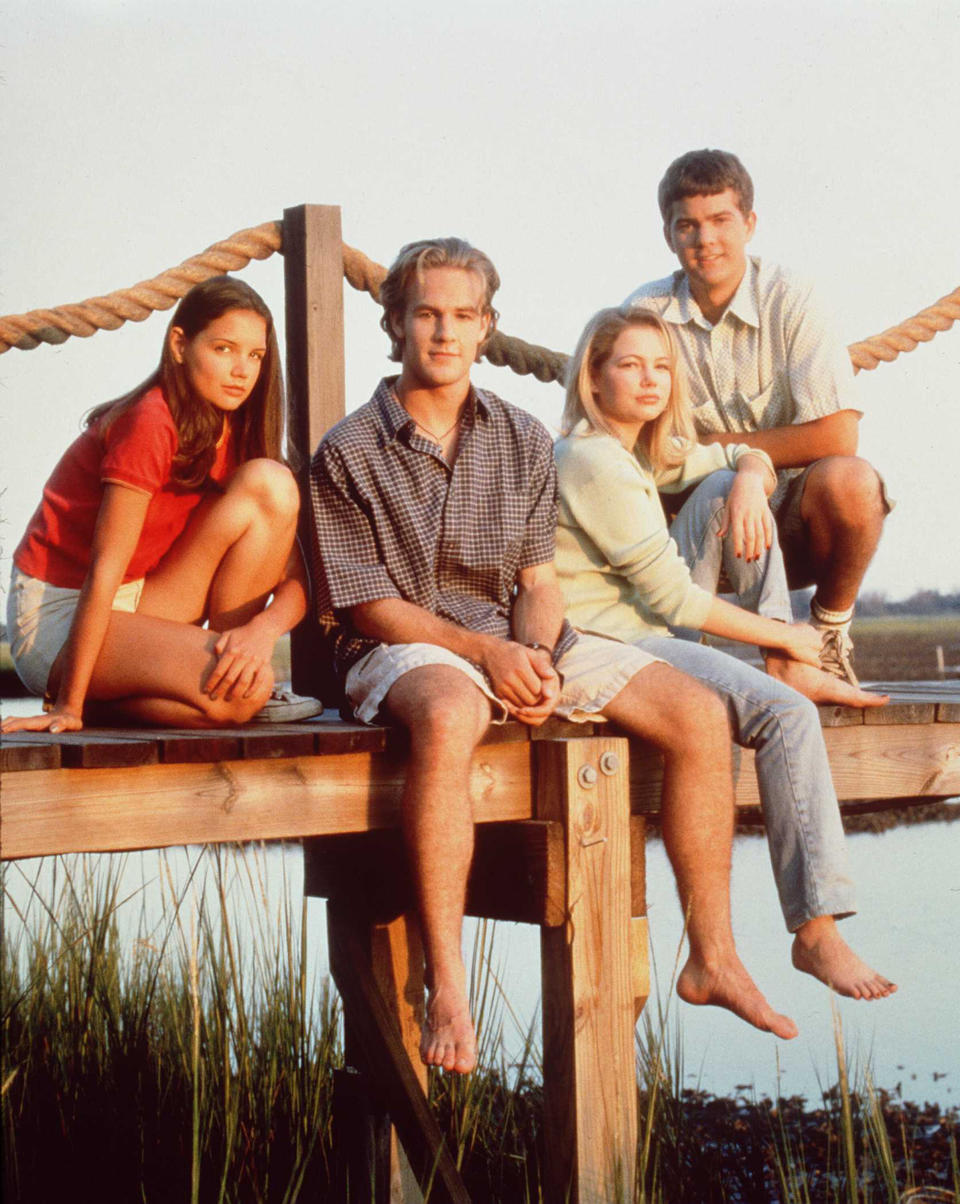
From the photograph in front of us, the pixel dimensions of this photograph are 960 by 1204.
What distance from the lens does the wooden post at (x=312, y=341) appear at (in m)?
3.52

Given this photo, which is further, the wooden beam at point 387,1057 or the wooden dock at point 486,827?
the wooden beam at point 387,1057

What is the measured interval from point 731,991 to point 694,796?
0.35m

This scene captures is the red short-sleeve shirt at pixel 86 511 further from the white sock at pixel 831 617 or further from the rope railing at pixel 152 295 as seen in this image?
the white sock at pixel 831 617

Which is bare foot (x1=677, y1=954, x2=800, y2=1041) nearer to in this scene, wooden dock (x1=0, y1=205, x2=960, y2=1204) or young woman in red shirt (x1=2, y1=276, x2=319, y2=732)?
wooden dock (x1=0, y1=205, x2=960, y2=1204)

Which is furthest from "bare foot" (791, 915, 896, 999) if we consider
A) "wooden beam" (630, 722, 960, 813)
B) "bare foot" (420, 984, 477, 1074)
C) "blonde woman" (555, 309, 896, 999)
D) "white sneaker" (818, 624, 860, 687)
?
"bare foot" (420, 984, 477, 1074)

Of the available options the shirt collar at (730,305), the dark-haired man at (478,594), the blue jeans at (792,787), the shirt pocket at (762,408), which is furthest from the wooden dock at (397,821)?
the shirt collar at (730,305)

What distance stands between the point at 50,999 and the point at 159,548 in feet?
4.41

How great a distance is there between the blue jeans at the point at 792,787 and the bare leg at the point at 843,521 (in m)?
0.68

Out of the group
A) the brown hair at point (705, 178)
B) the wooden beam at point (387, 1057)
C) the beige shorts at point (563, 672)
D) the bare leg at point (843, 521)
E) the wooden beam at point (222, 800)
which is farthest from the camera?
the brown hair at point (705, 178)

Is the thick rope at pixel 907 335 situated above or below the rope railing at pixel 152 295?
above

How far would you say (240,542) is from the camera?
288 cm

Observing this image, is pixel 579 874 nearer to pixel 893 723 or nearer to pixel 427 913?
pixel 427 913

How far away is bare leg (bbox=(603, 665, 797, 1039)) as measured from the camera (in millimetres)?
2857

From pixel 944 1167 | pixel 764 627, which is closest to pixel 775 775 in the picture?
pixel 764 627
